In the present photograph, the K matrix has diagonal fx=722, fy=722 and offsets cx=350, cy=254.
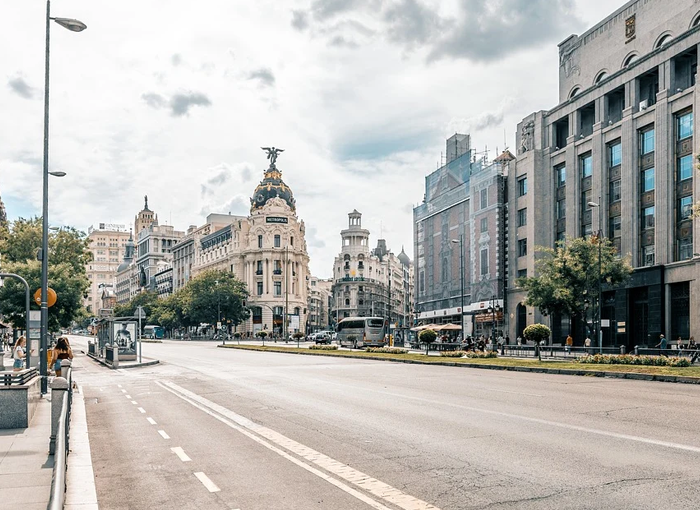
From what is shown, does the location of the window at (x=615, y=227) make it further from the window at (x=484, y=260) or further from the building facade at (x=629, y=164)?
the window at (x=484, y=260)

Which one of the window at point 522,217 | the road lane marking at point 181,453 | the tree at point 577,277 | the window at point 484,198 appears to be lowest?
the road lane marking at point 181,453

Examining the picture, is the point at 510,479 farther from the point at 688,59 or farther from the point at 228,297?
the point at 228,297

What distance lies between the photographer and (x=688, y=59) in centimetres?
4909

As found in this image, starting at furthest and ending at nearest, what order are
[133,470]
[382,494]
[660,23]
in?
[660,23] → [133,470] → [382,494]

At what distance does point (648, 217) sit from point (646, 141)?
18.1 feet

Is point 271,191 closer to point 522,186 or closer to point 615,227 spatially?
point 522,186

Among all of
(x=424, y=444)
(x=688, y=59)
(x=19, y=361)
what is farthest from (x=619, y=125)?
(x=424, y=444)

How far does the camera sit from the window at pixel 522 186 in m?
68.1

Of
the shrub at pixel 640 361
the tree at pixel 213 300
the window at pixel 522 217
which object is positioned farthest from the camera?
the tree at pixel 213 300

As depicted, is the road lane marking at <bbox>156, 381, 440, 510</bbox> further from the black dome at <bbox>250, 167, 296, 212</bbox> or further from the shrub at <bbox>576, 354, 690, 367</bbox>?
the black dome at <bbox>250, 167, 296, 212</bbox>

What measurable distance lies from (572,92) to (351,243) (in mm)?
108919

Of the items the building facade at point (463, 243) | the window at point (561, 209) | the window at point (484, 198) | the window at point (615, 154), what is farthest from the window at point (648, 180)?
the window at point (484, 198)

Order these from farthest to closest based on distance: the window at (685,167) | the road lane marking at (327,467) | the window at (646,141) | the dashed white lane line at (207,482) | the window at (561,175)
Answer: the window at (561,175) < the window at (646,141) < the window at (685,167) < the dashed white lane line at (207,482) < the road lane marking at (327,467)

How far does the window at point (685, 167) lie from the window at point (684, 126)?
4.65ft
